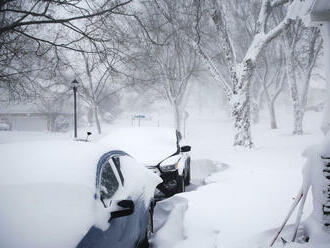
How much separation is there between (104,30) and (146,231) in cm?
867

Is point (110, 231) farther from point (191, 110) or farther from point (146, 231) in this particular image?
point (191, 110)

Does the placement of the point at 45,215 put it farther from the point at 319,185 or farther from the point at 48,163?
the point at 319,185

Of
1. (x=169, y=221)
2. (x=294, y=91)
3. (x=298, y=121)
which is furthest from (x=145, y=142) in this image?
(x=298, y=121)

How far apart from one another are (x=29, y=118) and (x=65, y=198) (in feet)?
175

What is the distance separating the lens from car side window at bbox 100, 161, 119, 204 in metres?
3.48

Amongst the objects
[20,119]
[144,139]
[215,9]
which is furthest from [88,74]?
[20,119]

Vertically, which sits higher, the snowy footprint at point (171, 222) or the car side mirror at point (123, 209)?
the car side mirror at point (123, 209)

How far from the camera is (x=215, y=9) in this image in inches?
597

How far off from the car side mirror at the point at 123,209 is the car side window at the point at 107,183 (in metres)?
0.18

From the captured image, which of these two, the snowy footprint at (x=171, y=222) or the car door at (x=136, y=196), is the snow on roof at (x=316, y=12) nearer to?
the car door at (x=136, y=196)

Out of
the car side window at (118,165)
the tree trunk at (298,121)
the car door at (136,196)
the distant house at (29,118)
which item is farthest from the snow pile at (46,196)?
the distant house at (29,118)

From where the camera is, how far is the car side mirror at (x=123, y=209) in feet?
10.7

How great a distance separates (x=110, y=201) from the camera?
3439 millimetres

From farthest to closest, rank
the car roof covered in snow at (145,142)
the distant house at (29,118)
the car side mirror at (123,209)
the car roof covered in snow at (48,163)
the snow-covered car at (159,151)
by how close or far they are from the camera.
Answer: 1. the distant house at (29,118)
2. the car roof covered in snow at (145,142)
3. the snow-covered car at (159,151)
4. the car side mirror at (123,209)
5. the car roof covered in snow at (48,163)
